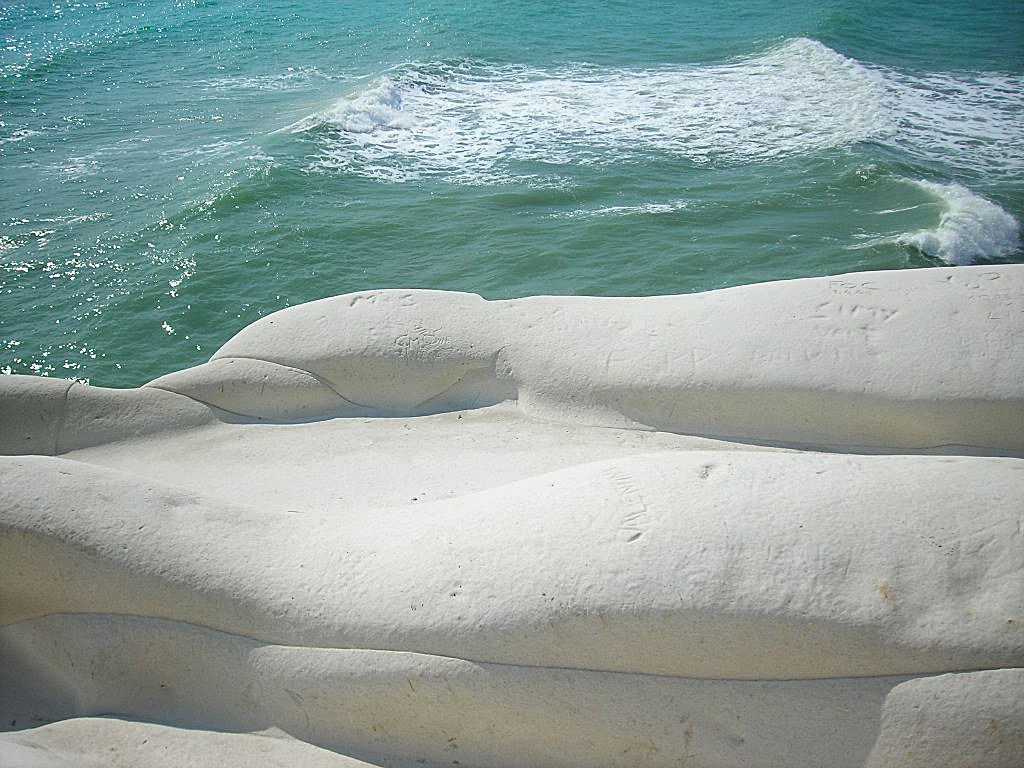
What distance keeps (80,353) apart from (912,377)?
6.34 meters

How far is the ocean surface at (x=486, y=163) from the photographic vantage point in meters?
8.08

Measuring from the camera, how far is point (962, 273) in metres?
3.46

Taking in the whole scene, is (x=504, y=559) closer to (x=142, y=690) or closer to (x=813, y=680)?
(x=813, y=680)

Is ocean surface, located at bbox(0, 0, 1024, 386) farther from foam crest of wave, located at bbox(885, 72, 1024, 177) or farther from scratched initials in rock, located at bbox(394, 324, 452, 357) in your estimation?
scratched initials in rock, located at bbox(394, 324, 452, 357)

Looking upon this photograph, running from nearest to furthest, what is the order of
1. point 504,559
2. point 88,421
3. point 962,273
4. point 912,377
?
point 504,559 < point 912,377 < point 962,273 < point 88,421

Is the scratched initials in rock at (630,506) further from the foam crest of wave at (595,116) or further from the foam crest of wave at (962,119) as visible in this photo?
the foam crest of wave at (962,119)

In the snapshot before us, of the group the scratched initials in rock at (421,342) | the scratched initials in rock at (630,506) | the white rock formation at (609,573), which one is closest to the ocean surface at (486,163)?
the scratched initials in rock at (421,342)

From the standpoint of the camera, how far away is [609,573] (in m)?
2.34

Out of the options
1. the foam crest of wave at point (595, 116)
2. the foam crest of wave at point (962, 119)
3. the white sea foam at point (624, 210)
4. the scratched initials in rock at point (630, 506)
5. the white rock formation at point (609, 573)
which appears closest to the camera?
the white rock formation at point (609, 573)

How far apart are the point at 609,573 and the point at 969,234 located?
7608 mm

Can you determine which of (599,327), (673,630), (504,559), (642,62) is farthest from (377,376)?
(642,62)

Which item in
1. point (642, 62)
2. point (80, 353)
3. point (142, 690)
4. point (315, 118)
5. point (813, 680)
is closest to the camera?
point (813, 680)

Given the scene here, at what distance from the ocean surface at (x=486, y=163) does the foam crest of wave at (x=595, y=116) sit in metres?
0.05

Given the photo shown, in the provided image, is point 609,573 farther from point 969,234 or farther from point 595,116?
point 595,116
